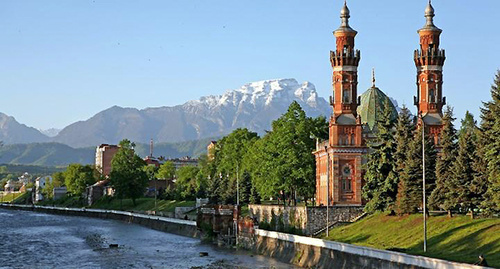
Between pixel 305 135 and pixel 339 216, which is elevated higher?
pixel 305 135

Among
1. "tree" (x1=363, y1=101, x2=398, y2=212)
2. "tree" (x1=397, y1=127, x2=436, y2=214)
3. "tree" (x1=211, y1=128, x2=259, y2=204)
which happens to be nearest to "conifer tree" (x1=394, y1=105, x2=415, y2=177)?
"tree" (x1=363, y1=101, x2=398, y2=212)

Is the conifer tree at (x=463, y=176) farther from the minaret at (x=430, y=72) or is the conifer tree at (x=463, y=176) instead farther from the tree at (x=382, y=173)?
the minaret at (x=430, y=72)

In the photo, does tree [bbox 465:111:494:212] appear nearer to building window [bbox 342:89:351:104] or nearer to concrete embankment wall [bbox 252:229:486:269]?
concrete embankment wall [bbox 252:229:486:269]

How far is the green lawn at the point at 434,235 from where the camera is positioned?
6328cm

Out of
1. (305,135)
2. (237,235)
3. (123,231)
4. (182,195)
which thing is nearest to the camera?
(237,235)

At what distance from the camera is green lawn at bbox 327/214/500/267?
63.3 metres

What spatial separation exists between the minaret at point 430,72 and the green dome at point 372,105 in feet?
45.4

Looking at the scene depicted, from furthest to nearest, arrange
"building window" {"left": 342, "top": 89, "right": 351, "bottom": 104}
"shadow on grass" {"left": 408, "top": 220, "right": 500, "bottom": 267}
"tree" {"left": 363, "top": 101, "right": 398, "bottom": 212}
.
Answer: "building window" {"left": 342, "top": 89, "right": 351, "bottom": 104}, "tree" {"left": 363, "top": 101, "right": 398, "bottom": 212}, "shadow on grass" {"left": 408, "top": 220, "right": 500, "bottom": 267}

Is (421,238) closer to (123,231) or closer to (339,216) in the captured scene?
(339,216)

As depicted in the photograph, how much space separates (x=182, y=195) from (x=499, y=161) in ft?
387

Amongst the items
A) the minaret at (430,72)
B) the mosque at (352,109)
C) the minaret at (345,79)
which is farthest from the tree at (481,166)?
the minaret at (345,79)

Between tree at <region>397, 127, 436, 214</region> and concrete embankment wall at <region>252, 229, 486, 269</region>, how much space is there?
12530 mm

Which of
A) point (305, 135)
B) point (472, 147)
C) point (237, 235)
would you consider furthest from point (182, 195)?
point (472, 147)

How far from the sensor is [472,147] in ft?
252
